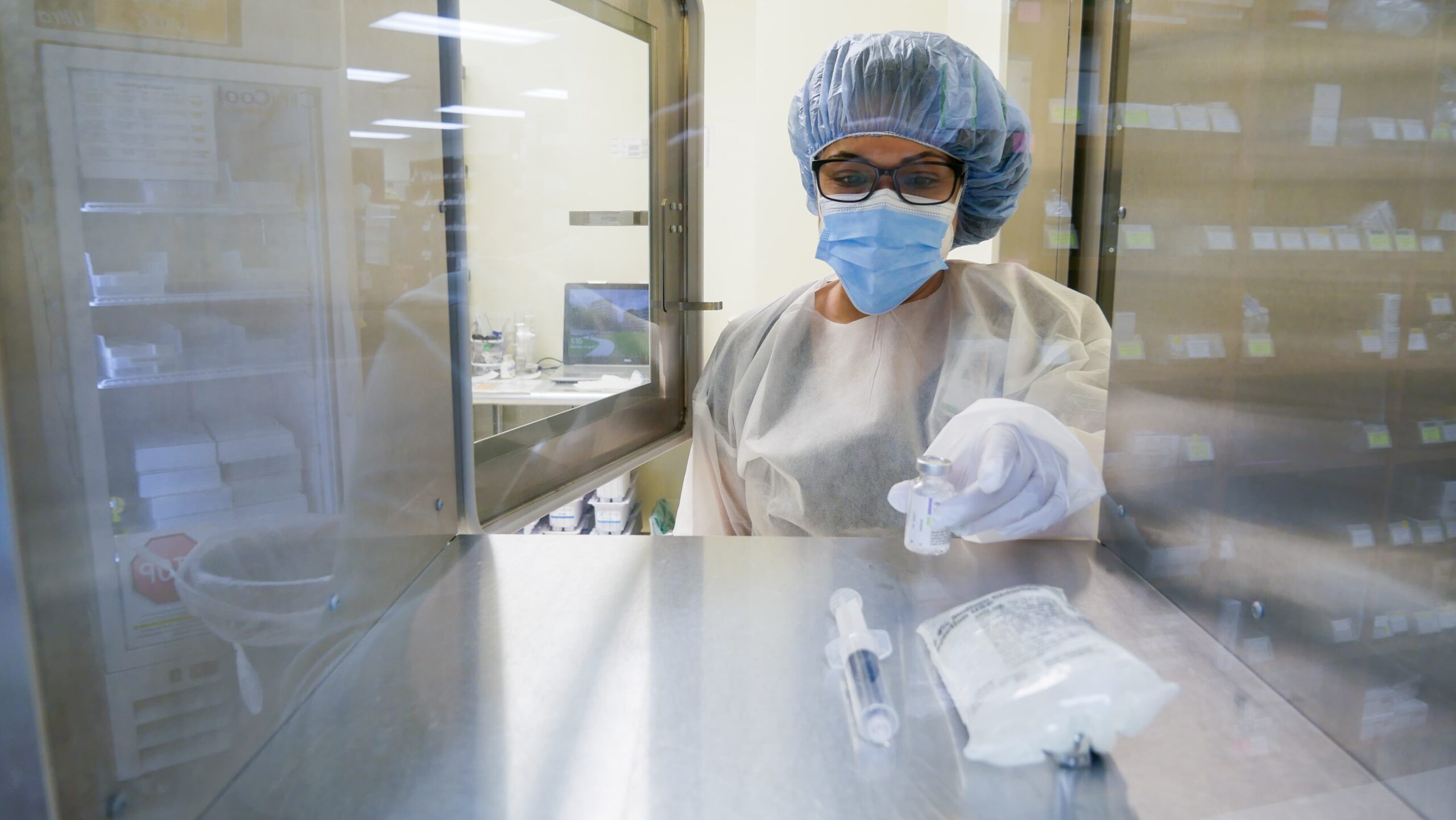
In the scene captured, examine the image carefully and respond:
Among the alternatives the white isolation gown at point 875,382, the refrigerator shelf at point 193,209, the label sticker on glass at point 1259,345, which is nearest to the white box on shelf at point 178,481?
the refrigerator shelf at point 193,209

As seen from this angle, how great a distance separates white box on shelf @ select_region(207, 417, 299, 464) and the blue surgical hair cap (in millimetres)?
860

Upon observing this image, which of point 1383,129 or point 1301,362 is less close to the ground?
point 1383,129

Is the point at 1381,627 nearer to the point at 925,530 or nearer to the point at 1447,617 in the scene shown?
the point at 1447,617

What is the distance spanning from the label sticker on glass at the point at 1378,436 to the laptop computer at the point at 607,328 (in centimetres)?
129

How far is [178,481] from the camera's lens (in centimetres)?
41

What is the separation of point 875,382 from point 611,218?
0.73 metres

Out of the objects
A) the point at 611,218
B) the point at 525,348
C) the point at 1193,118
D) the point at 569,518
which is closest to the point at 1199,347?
the point at 1193,118

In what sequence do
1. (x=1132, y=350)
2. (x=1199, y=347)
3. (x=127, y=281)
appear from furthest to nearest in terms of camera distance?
(x=1132, y=350) → (x=1199, y=347) → (x=127, y=281)

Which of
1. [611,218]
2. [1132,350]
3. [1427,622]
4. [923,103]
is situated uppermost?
[923,103]

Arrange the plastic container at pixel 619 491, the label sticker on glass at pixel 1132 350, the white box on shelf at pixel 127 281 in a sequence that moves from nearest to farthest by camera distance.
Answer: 1. the white box on shelf at pixel 127 281
2. the label sticker on glass at pixel 1132 350
3. the plastic container at pixel 619 491

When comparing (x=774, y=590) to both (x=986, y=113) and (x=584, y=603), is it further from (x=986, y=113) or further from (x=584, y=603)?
(x=986, y=113)

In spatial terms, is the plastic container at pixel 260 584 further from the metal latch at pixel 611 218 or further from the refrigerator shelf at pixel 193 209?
the metal latch at pixel 611 218

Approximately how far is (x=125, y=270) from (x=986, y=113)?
3.38 ft

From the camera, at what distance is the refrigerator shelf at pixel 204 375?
1.20ft
